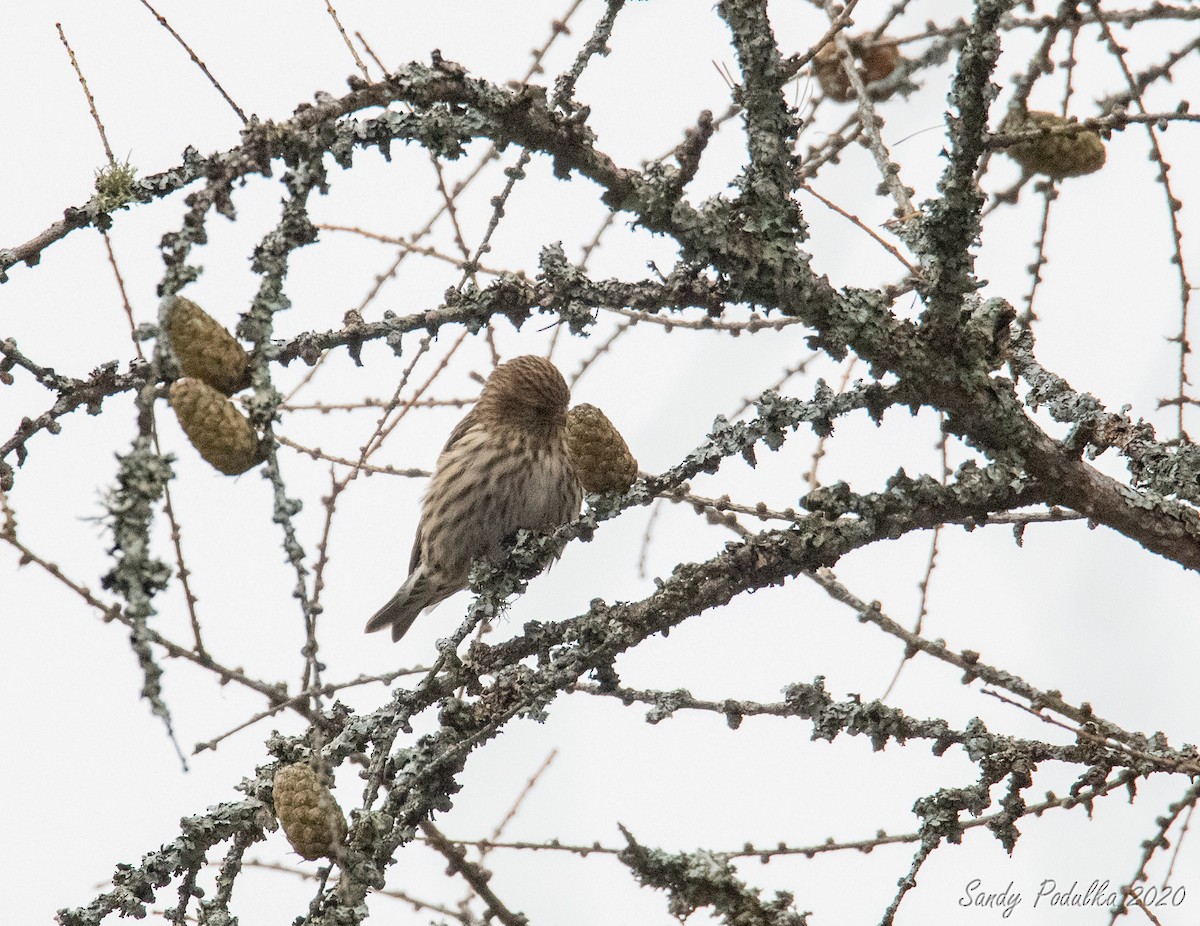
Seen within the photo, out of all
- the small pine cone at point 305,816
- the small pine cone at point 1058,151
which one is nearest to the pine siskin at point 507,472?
the small pine cone at point 1058,151

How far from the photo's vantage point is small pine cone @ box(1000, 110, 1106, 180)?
369 cm

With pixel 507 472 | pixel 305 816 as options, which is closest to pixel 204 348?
pixel 305 816

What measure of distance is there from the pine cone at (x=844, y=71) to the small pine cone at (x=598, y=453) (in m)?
2.23

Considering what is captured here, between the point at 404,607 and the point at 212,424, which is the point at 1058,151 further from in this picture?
the point at 404,607

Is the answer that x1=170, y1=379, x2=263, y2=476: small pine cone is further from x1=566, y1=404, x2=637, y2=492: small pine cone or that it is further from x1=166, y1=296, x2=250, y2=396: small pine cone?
x1=566, y1=404, x2=637, y2=492: small pine cone

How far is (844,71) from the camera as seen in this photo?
4.64 meters

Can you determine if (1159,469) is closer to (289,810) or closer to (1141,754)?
(1141,754)

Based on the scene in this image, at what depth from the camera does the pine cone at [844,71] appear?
4.74 metres

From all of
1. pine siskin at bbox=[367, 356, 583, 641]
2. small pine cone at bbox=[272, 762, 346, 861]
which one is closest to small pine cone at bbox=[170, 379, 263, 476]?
small pine cone at bbox=[272, 762, 346, 861]

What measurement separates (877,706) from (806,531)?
0.42 metres

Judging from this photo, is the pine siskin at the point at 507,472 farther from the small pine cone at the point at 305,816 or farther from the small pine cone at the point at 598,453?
the small pine cone at the point at 305,816

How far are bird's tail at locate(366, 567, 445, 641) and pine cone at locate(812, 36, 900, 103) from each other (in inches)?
104

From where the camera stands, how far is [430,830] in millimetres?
3500

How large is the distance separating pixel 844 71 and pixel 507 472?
6.16 ft
